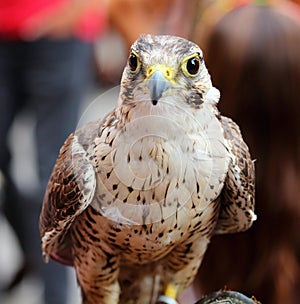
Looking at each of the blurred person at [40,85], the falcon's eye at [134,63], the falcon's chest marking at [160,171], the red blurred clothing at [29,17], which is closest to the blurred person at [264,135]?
the falcon's chest marking at [160,171]

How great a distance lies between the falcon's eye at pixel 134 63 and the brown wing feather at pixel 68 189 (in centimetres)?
17

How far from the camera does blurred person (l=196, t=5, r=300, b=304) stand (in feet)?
5.10

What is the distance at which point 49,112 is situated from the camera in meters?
2.38

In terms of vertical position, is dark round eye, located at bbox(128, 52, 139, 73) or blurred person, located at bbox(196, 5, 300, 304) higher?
dark round eye, located at bbox(128, 52, 139, 73)

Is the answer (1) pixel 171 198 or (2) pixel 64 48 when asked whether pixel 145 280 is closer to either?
(1) pixel 171 198

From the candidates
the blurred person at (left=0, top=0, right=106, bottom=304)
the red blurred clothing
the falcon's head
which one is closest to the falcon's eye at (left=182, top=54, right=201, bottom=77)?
the falcon's head

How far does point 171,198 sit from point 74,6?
0.83 metres

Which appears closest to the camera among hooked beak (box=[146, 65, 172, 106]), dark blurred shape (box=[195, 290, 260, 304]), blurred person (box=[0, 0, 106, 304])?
hooked beak (box=[146, 65, 172, 106])

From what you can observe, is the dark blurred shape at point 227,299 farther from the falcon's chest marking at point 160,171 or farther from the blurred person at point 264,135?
the blurred person at point 264,135

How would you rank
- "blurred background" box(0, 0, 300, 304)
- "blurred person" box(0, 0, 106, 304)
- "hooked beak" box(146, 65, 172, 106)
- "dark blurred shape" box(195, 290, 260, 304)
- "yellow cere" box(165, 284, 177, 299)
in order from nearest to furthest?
"hooked beak" box(146, 65, 172, 106), "dark blurred shape" box(195, 290, 260, 304), "yellow cere" box(165, 284, 177, 299), "blurred background" box(0, 0, 300, 304), "blurred person" box(0, 0, 106, 304)

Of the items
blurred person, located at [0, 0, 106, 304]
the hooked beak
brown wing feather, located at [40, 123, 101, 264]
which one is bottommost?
blurred person, located at [0, 0, 106, 304]

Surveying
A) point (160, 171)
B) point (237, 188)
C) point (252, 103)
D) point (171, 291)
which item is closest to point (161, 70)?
point (160, 171)

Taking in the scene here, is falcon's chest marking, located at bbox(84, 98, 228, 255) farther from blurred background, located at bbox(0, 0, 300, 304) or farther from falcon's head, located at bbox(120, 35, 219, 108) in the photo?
blurred background, located at bbox(0, 0, 300, 304)

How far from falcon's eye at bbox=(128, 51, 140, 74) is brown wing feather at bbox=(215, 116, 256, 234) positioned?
0.19m
